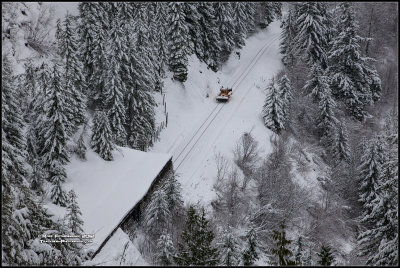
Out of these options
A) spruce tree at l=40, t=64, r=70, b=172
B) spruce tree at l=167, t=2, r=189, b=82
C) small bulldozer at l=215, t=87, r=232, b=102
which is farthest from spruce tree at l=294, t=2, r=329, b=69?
spruce tree at l=40, t=64, r=70, b=172

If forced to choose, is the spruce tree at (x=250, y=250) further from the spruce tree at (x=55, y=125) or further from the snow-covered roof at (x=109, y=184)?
the spruce tree at (x=55, y=125)

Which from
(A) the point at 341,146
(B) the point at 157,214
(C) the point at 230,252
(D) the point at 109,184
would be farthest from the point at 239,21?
(C) the point at 230,252

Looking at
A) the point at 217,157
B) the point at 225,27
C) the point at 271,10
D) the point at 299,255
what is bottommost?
the point at 217,157

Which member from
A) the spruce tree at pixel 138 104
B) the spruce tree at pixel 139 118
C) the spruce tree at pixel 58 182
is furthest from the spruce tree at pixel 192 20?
the spruce tree at pixel 58 182

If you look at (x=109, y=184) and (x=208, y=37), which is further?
(x=208, y=37)

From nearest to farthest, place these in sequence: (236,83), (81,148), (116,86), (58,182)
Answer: (58,182), (81,148), (116,86), (236,83)

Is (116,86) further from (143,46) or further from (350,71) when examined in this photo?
(350,71)
